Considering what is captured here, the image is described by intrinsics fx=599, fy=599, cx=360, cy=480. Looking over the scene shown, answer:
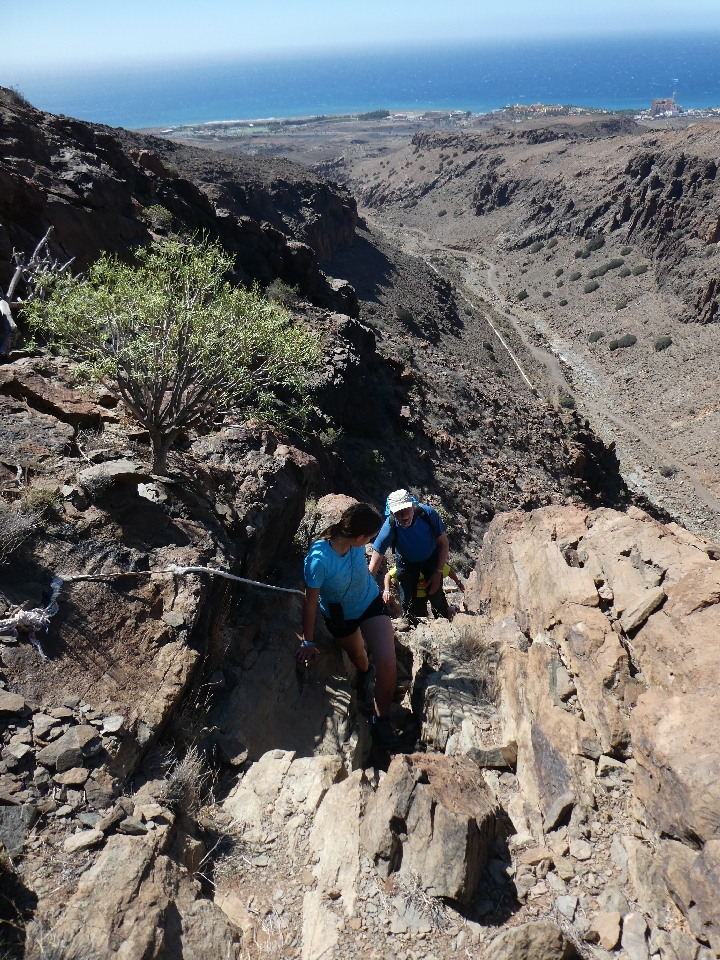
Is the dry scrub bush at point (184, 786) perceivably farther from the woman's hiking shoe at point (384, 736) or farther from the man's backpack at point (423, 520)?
the man's backpack at point (423, 520)

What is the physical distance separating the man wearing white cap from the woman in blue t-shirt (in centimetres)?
59

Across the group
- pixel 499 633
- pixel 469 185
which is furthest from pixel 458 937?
pixel 469 185

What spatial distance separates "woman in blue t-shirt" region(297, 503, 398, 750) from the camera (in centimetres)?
454

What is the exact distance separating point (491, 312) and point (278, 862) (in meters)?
48.7

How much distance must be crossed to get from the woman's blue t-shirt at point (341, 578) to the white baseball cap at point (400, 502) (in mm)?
818

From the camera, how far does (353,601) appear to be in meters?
4.89

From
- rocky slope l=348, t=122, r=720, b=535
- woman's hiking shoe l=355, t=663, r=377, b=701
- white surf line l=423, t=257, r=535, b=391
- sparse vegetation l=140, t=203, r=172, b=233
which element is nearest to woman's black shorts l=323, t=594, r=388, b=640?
woman's hiking shoe l=355, t=663, r=377, b=701

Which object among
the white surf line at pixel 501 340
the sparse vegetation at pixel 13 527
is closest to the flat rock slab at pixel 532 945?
the sparse vegetation at pixel 13 527

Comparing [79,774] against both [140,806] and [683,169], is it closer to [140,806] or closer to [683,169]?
[140,806]

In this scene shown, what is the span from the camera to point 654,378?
121ft

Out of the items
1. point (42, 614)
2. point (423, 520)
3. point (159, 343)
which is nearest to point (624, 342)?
point (423, 520)

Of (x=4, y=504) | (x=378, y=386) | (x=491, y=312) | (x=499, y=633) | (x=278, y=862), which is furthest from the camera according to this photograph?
(x=491, y=312)

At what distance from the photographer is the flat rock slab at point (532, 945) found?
10.2ft

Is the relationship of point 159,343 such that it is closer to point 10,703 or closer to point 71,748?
point 10,703
